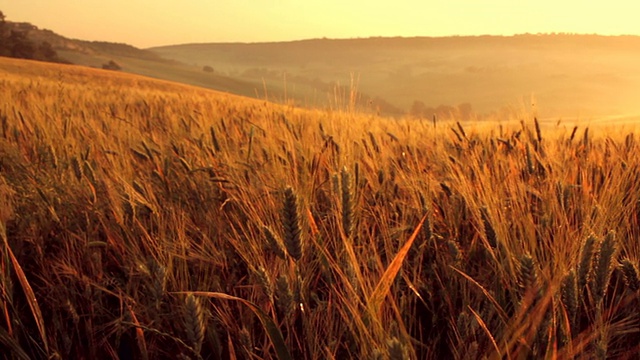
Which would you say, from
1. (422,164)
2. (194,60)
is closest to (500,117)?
(422,164)

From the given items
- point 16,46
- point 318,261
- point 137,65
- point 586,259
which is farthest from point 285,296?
point 137,65

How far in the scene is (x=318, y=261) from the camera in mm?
1082

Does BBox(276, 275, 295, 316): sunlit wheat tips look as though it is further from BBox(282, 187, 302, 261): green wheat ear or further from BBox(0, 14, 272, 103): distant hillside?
BBox(0, 14, 272, 103): distant hillside

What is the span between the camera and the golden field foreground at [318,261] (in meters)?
0.75

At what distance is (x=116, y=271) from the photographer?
121cm

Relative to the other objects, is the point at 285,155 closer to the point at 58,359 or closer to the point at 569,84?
the point at 58,359

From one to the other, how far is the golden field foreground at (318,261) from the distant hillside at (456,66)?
52.2 m

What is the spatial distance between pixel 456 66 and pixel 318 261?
118 m

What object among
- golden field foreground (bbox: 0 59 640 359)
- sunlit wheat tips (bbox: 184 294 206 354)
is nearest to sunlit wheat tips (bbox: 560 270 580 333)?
golden field foreground (bbox: 0 59 640 359)

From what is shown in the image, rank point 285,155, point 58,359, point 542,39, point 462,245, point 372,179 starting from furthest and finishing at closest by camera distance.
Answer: point 542,39 → point 285,155 → point 372,179 → point 462,245 → point 58,359

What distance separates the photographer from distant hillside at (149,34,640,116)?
258ft

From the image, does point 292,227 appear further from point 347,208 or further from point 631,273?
point 631,273

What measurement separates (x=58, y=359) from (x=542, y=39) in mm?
128244

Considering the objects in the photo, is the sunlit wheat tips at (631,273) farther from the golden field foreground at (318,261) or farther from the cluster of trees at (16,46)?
the cluster of trees at (16,46)
